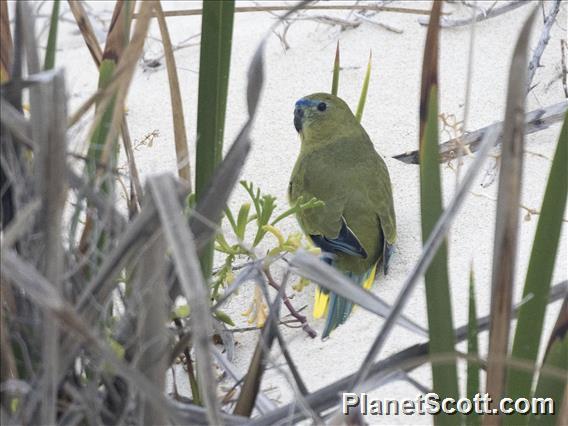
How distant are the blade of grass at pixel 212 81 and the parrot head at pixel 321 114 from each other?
4.43ft

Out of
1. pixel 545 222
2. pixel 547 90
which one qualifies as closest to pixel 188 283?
pixel 545 222

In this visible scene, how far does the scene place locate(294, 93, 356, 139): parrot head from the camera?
2.68 m

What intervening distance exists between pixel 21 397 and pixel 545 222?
0.59 metres

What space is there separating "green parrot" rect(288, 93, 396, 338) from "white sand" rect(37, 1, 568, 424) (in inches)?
3.0

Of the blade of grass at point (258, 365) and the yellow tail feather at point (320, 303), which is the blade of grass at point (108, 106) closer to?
the blade of grass at point (258, 365)

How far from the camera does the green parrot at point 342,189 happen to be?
2354 millimetres

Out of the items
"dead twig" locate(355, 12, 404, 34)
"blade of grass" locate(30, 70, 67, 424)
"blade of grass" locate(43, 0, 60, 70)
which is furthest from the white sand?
"blade of grass" locate(30, 70, 67, 424)

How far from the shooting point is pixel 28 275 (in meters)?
0.76

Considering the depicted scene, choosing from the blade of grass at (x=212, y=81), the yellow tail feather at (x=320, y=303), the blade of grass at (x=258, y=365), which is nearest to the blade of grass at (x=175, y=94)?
the blade of grass at (x=212, y=81)

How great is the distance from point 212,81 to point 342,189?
122 centimetres

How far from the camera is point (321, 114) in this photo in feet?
8.82

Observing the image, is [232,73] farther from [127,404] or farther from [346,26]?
[127,404]

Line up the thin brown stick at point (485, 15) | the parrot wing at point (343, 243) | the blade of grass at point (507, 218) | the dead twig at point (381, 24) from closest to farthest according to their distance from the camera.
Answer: the blade of grass at point (507, 218) < the parrot wing at point (343, 243) < the thin brown stick at point (485, 15) < the dead twig at point (381, 24)

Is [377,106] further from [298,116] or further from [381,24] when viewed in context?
[381,24]
